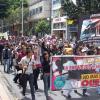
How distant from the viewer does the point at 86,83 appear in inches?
540

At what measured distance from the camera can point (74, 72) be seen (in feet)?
44.7

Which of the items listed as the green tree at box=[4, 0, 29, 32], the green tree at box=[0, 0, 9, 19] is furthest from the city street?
the green tree at box=[4, 0, 29, 32]

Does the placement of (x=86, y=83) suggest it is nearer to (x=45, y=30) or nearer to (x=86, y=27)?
(x=86, y=27)

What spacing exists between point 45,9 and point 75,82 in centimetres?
6835

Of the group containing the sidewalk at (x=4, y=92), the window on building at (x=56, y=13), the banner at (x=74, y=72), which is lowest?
the sidewalk at (x=4, y=92)

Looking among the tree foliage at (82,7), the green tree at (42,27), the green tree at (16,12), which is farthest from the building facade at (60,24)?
the tree foliage at (82,7)

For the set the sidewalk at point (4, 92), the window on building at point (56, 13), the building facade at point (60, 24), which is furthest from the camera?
the window on building at point (56, 13)

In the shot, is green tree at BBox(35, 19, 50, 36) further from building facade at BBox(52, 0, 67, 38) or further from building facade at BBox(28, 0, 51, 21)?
building facade at BBox(28, 0, 51, 21)

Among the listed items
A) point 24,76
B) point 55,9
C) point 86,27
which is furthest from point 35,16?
point 24,76

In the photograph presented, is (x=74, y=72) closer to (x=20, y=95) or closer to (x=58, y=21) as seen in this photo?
(x=20, y=95)

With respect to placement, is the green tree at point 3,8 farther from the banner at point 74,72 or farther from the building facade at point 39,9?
the banner at point 74,72

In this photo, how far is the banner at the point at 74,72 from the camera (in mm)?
13383

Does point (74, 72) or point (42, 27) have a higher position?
point (42, 27)

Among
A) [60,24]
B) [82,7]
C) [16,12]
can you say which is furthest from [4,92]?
[16,12]
